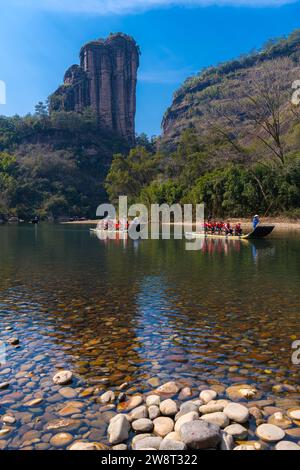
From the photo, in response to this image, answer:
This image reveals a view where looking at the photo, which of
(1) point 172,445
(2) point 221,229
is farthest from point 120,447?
(2) point 221,229

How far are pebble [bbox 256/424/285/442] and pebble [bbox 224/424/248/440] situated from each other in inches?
5.6

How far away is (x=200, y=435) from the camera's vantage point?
12.0 feet

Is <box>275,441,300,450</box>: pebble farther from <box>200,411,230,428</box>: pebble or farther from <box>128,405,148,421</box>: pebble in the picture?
<box>128,405,148,421</box>: pebble

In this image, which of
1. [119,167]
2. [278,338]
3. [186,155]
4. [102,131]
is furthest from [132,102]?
[278,338]

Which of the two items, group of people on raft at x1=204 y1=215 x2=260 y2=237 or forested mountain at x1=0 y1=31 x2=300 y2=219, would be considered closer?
group of people on raft at x1=204 y1=215 x2=260 y2=237

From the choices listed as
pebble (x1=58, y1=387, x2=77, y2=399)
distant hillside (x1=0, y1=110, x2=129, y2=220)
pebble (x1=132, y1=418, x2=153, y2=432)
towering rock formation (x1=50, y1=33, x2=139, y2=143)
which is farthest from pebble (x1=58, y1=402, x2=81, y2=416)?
towering rock formation (x1=50, y1=33, x2=139, y2=143)

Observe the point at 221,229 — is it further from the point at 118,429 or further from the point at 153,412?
the point at 118,429

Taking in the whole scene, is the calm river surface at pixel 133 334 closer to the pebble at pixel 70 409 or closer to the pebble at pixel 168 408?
the pebble at pixel 70 409

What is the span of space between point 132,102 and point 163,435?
182 metres

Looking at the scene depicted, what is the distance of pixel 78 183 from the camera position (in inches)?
5079

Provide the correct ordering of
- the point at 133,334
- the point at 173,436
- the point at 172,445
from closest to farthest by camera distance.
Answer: the point at 172,445
the point at 173,436
the point at 133,334

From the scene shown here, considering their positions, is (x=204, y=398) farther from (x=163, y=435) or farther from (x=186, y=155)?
(x=186, y=155)

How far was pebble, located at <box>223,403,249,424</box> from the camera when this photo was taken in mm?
4155

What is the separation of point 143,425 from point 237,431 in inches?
38.0
